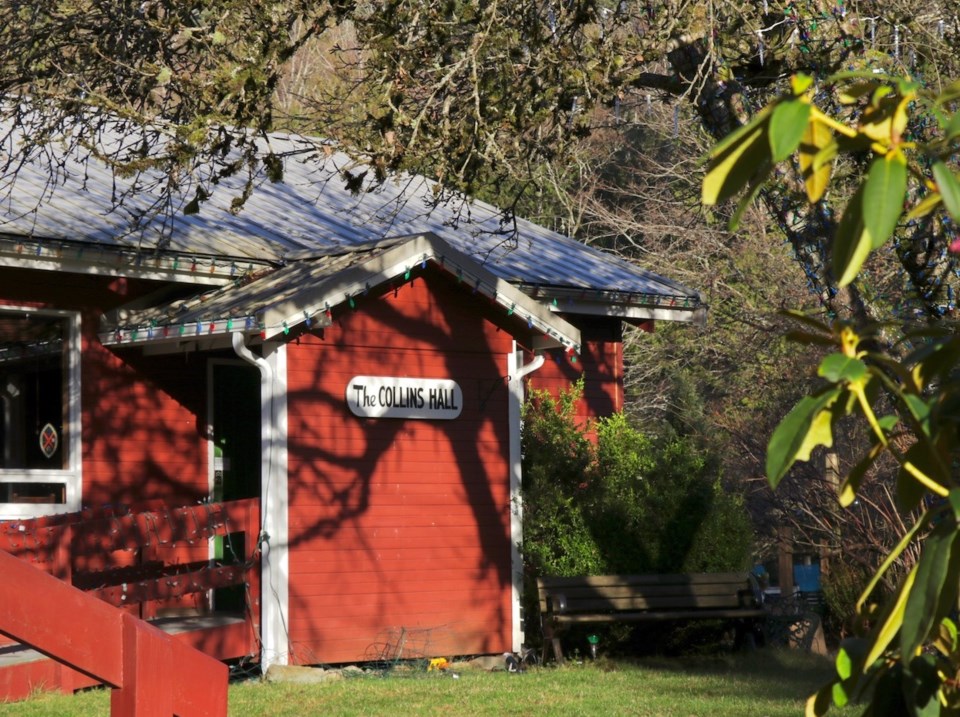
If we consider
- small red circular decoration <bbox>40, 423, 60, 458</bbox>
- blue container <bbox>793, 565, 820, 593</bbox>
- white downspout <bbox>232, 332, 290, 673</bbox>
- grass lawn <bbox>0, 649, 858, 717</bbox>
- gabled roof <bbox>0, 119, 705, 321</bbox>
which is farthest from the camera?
blue container <bbox>793, 565, 820, 593</bbox>

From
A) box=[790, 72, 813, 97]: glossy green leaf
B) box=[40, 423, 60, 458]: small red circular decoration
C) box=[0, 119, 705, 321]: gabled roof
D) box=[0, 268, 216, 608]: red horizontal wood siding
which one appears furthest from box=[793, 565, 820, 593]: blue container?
Answer: box=[790, 72, 813, 97]: glossy green leaf

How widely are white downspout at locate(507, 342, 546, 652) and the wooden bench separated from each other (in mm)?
364

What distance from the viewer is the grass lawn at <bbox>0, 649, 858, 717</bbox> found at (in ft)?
28.5

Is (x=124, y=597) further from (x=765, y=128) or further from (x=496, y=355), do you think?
(x=765, y=128)

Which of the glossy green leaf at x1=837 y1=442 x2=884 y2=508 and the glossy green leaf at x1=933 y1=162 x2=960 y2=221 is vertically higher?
the glossy green leaf at x1=933 y1=162 x2=960 y2=221

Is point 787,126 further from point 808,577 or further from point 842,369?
point 808,577

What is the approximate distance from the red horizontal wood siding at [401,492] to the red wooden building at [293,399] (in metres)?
0.02

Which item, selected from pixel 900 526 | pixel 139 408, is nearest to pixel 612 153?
pixel 900 526

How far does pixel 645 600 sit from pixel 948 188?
35.5 ft

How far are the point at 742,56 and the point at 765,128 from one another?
7.80 meters

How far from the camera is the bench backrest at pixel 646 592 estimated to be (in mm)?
12000

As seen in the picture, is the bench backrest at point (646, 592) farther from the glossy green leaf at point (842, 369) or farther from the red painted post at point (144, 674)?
the glossy green leaf at point (842, 369)

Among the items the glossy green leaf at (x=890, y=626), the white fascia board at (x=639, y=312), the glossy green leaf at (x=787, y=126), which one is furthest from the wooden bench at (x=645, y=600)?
the glossy green leaf at (x=787, y=126)

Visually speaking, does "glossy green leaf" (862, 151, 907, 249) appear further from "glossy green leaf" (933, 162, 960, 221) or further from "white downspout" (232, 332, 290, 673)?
"white downspout" (232, 332, 290, 673)
